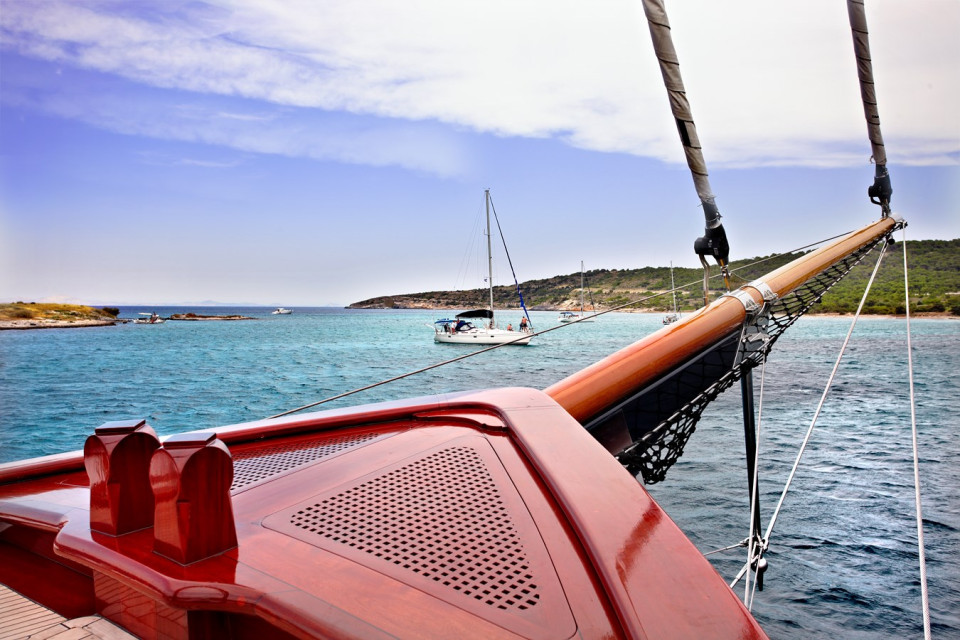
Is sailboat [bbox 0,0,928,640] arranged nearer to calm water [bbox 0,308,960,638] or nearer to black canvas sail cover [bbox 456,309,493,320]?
calm water [bbox 0,308,960,638]

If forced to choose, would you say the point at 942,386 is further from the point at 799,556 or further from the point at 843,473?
the point at 799,556

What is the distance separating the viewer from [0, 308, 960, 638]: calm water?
224 inches

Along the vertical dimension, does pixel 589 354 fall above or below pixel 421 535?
below

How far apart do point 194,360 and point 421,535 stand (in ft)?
130

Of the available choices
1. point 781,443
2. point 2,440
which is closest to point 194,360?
point 2,440

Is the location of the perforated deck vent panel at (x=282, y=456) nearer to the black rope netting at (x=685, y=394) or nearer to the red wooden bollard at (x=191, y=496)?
the red wooden bollard at (x=191, y=496)

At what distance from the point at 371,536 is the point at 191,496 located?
1.16ft

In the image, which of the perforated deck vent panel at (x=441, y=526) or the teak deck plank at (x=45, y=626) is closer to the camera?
the perforated deck vent panel at (x=441, y=526)

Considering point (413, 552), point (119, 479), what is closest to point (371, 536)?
point (413, 552)

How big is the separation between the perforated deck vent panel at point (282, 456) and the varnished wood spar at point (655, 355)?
0.93 m

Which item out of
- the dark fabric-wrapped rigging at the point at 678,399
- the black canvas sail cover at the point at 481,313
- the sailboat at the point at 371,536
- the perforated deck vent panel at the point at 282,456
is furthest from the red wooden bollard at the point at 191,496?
the black canvas sail cover at the point at 481,313

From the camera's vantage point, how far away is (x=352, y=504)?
1.35m

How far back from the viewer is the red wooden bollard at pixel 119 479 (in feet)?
3.99

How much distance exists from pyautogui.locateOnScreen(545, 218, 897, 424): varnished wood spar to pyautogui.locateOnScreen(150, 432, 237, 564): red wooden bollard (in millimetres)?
1526
